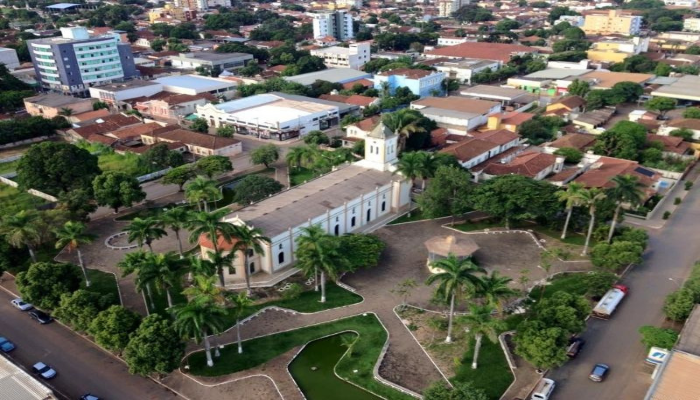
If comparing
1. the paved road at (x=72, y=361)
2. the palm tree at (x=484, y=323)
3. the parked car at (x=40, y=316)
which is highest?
the palm tree at (x=484, y=323)

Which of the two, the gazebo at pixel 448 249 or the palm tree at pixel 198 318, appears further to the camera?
the gazebo at pixel 448 249

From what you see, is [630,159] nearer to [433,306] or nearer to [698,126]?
[698,126]

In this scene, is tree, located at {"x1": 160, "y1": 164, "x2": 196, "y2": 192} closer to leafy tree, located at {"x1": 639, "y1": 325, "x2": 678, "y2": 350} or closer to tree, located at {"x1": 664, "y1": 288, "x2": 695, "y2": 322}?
leafy tree, located at {"x1": 639, "y1": 325, "x2": 678, "y2": 350}

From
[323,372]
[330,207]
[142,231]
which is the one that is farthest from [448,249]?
[142,231]

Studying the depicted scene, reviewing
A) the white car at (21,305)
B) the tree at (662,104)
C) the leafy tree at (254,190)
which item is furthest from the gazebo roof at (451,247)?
A: the tree at (662,104)

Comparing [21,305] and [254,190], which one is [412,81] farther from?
[21,305]

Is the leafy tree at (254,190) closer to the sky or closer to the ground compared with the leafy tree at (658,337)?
closer to the sky

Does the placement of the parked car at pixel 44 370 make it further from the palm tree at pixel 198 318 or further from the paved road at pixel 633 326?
the paved road at pixel 633 326
